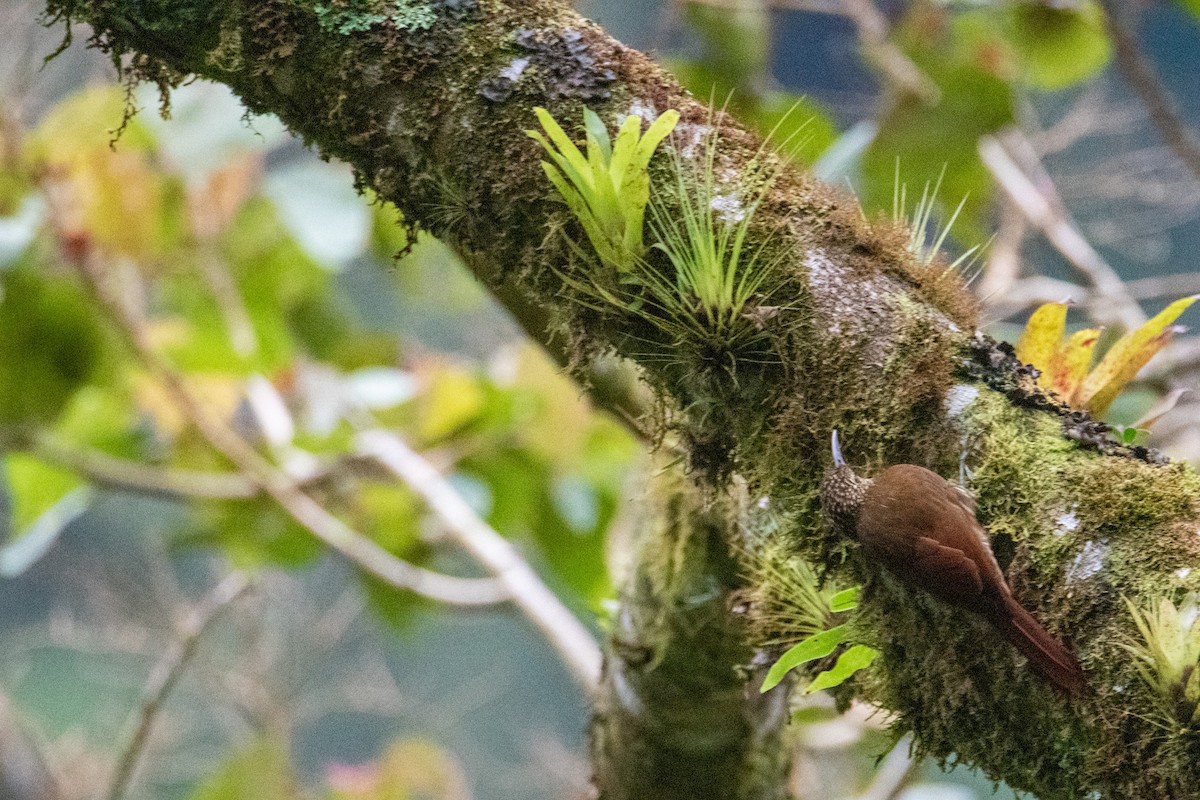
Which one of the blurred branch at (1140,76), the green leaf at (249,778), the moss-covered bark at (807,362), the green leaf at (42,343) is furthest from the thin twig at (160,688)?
the blurred branch at (1140,76)

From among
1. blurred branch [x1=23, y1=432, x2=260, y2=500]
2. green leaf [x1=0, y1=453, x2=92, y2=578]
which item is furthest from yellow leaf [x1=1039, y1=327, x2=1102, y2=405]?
green leaf [x1=0, y1=453, x2=92, y2=578]

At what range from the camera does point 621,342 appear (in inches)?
36.9

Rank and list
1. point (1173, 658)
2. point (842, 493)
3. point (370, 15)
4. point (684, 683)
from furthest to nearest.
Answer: point (684, 683), point (370, 15), point (842, 493), point (1173, 658)

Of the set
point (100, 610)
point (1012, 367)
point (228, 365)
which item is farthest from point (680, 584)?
point (100, 610)

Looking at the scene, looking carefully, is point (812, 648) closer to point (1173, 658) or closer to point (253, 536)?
point (1173, 658)

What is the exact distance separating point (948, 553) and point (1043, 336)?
36cm

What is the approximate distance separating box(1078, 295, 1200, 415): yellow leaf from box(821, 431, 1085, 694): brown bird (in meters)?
0.31

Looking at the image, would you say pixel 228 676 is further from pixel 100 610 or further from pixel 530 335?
pixel 530 335

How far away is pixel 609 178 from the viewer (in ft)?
2.78

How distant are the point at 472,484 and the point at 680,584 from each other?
5.19 feet

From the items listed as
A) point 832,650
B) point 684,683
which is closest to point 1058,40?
point 684,683

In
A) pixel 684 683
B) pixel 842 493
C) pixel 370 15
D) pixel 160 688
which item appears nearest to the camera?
pixel 842 493

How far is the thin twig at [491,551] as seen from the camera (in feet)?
7.00

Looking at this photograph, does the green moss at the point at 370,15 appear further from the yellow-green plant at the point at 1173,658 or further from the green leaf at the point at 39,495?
the green leaf at the point at 39,495
